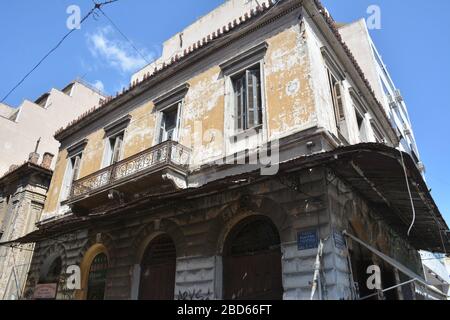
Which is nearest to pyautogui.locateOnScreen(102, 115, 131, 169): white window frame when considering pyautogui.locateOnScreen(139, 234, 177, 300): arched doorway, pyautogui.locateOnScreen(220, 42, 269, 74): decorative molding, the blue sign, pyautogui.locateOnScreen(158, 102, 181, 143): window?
pyautogui.locateOnScreen(158, 102, 181, 143): window

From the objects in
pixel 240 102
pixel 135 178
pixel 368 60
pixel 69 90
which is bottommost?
pixel 135 178

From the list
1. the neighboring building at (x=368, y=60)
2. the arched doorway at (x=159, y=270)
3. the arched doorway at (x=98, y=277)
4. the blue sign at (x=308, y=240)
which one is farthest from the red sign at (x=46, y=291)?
the neighboring building at (x=368, y=60)

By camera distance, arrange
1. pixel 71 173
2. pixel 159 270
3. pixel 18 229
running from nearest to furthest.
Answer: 1. pixel 159 270
2. pixel 71 173
3. pixel 18 229

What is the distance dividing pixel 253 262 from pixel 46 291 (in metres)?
8.75

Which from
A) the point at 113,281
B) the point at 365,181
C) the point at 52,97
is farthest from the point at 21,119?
the point at 365,181

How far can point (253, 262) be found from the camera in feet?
25.8

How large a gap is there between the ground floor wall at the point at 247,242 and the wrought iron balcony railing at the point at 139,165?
3.86 feet

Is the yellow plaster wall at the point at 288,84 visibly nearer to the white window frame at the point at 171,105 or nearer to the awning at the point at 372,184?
the awning at the point at 372,184

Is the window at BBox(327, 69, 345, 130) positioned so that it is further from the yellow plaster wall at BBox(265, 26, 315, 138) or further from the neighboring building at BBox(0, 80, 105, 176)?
the neighboring building at BBox(0, 80, 105, 176)

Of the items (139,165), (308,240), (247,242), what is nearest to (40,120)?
(139,165)

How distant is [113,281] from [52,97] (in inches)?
805

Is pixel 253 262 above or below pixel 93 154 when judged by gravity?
below

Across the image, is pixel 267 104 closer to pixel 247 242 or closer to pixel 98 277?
pixel 247 242

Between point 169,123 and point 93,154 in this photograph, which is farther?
point 93,154
